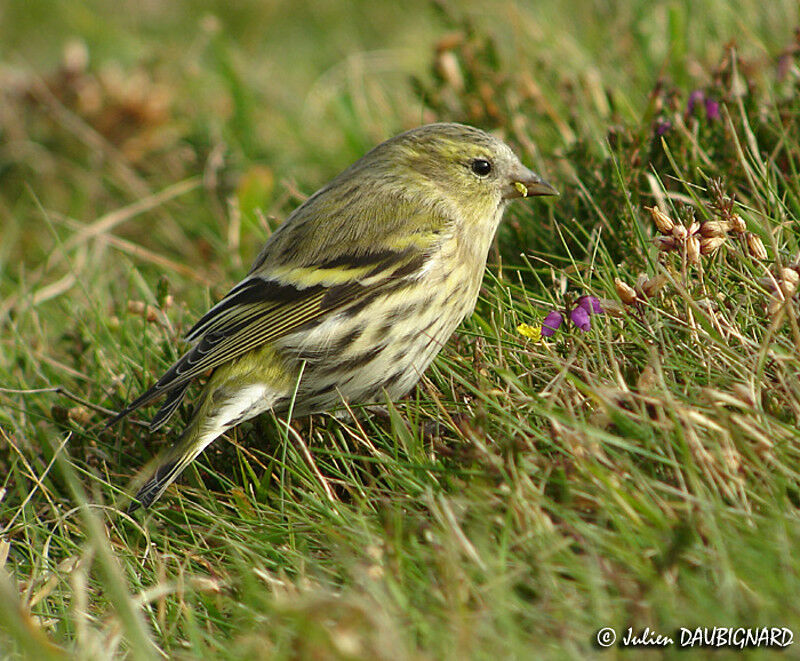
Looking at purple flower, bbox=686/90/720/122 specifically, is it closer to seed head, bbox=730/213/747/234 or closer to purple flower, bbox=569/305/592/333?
seed head, bbox=730/213/747/234

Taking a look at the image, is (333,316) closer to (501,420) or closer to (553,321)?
(553,321)

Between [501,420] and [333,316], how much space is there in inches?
38.9

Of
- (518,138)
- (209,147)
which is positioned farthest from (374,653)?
(209,147)

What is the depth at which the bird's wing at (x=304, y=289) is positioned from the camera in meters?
3.07

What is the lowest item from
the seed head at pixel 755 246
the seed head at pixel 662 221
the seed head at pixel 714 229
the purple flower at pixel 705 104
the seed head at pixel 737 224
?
the seed head at pixel 755 246

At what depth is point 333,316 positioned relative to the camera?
3109 millimetres

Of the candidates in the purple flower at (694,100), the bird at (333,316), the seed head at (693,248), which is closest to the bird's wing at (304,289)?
the bird at (333,316)

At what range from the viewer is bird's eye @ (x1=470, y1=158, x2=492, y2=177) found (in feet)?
11.3

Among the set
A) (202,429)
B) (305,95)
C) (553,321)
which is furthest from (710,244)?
(305,95)

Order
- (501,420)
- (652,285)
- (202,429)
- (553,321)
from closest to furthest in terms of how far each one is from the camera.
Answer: (501,420)
(652,285)
(553,321)
(202,429)

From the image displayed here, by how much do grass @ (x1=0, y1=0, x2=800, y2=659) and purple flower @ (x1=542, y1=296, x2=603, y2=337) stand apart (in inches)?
1.2

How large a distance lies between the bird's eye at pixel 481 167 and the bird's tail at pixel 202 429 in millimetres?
1113

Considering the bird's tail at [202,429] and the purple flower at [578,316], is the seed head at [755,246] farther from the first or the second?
the bird's tail at [202,429]

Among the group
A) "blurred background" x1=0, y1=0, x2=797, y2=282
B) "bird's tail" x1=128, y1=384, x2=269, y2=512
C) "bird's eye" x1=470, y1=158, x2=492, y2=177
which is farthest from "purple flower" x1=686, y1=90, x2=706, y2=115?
"bird's tail" x1=128, y1=384, x2=269, y2=512
